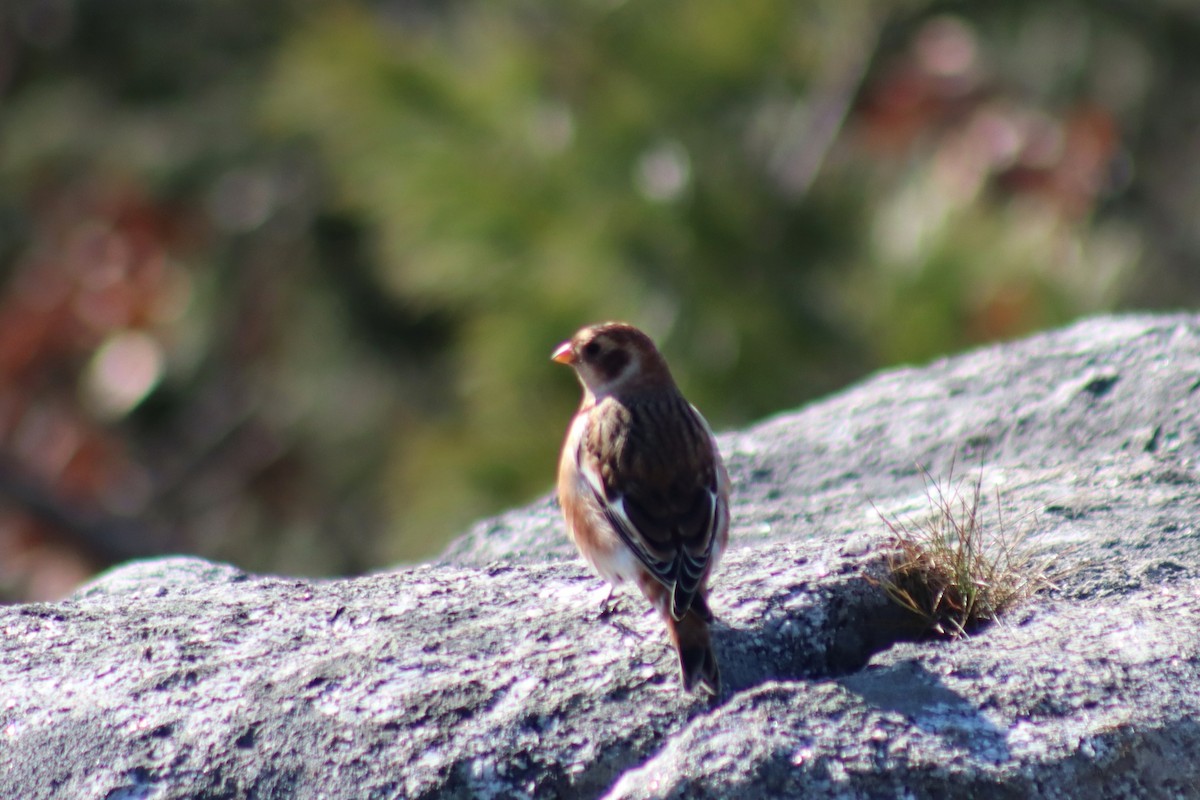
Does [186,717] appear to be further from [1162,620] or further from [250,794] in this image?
[1162,620]

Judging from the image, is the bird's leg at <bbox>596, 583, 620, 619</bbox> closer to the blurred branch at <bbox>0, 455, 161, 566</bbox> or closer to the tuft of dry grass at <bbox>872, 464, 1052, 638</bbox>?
the tuft of dry grass at <bbox>872, 464, 1052, 638</bbox>

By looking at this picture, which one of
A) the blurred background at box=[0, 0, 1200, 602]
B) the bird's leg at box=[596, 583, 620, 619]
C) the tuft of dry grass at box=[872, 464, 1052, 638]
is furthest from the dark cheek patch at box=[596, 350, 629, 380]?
the blurred background at box=[0, 0, 1200, 602]

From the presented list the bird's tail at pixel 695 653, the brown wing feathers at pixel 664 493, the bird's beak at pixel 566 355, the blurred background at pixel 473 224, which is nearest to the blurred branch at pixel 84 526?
the blurred background at pixel 473 224

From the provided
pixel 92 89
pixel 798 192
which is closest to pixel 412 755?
pixel 798 192

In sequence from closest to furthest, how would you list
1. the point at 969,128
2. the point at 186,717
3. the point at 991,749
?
the point at 991,749
the point at 186,717
the point at 969,128

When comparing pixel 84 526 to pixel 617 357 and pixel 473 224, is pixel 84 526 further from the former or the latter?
pixel 617 357

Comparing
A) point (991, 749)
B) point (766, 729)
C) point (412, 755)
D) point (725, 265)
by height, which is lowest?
point (991, 749)
